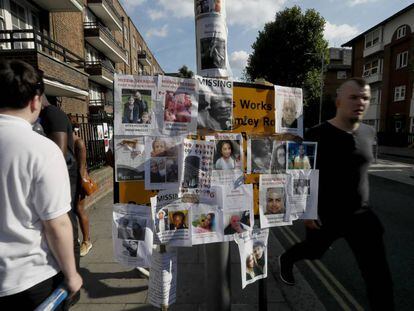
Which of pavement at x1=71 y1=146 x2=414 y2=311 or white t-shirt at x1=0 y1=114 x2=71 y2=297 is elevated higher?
white t-shirt at x1=0 y1=114 x2=71 y2=297

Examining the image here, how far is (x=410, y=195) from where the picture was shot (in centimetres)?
744

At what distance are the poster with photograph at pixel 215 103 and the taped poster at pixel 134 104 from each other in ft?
0.99

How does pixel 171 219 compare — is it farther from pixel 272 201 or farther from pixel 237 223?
pixel 272 201

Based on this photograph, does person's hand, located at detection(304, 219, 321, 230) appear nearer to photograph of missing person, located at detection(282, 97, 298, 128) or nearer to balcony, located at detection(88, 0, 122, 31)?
photograph of missing person, located at detection(282, 97, 298, 128)

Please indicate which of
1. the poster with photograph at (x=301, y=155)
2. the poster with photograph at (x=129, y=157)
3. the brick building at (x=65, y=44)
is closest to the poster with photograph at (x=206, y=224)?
the poster with photograph at (x=129, y=157)

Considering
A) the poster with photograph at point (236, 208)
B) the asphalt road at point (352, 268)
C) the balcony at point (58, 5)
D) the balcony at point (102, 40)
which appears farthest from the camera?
the balcony at point (102, 40)

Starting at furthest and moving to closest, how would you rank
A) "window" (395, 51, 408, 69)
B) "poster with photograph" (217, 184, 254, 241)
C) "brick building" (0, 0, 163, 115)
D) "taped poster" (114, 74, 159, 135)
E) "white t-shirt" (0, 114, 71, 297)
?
"window" (395, 51, 408, 69) → "brick building" (0, 0, 163, 115) → "poster with photograph" (217, 184, 254, 241) → "taped poster" (114, 74, 159, 135) → "white t-shirt" (0, 114, 71, 297)

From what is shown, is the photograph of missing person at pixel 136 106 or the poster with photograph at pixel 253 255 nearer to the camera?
the photograph of missing person at pixel 136 106

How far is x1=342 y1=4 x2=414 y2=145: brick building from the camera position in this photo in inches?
1021

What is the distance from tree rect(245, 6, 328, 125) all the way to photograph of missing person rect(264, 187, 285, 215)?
2769 cm

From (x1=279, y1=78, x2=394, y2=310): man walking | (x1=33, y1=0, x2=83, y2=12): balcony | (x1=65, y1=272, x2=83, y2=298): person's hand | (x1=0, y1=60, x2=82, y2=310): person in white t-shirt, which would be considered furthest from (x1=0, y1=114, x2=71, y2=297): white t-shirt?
(x1=33, y1=0, x2=83, y2=12): balcony

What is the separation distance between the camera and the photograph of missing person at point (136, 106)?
1791mm

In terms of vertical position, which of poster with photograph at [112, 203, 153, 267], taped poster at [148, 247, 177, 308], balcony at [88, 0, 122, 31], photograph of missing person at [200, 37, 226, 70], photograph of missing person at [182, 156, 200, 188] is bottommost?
taped poster at [148, 247, 177, 308]

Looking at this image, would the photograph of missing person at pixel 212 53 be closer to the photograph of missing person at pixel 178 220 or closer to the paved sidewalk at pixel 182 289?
the photograph of missing person at pixel 178 220
